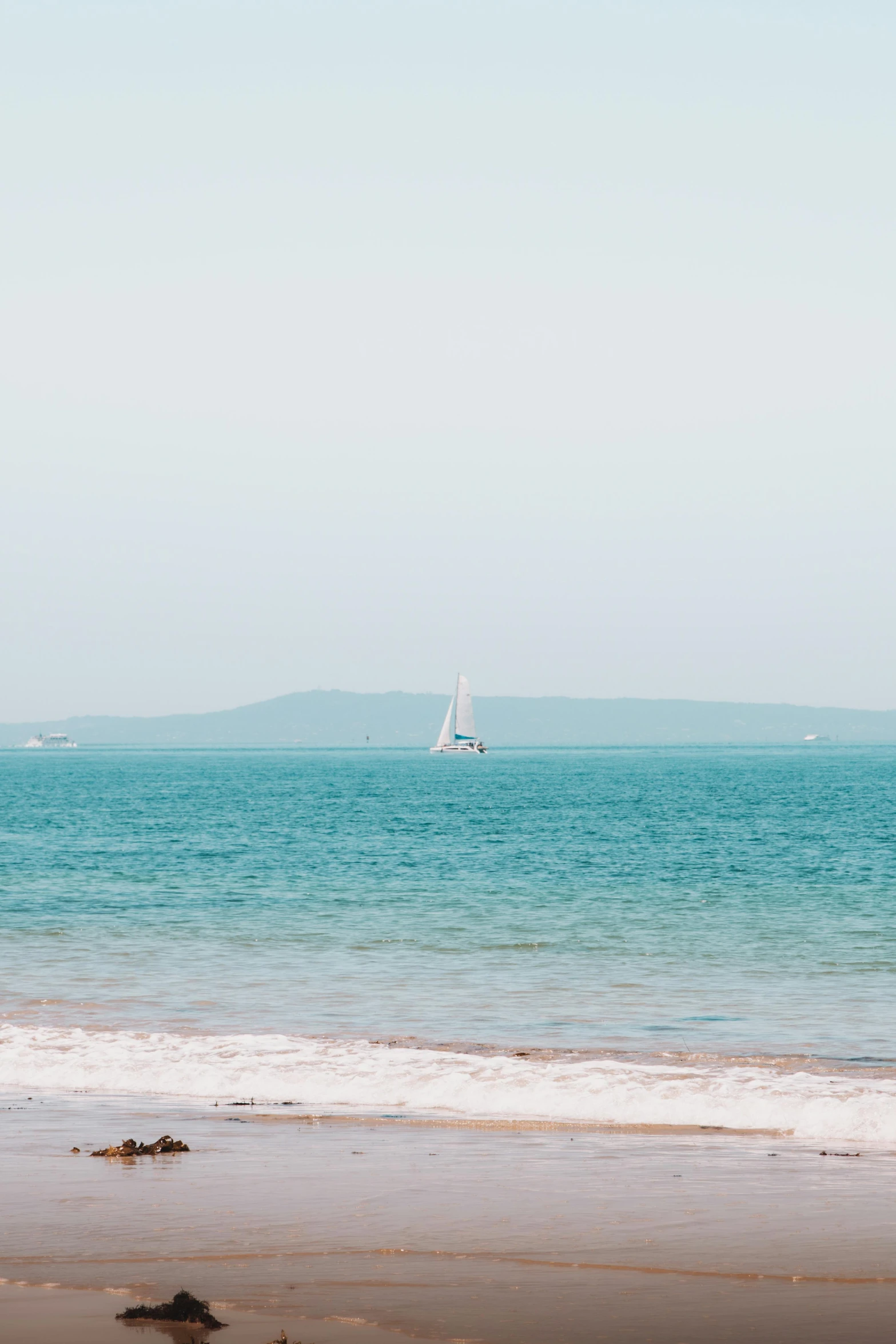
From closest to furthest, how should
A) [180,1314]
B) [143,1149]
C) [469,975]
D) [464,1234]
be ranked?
[180,1314], [464,1234], [143,1149], [469,975]

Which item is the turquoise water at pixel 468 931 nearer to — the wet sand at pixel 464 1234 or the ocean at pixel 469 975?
the ocean at pixel 469 975

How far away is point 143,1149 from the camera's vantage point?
456 inches

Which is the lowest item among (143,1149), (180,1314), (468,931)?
(468,931)

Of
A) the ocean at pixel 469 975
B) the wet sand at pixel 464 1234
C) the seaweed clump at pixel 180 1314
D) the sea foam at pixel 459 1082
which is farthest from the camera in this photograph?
the ocean at pixel 469 975

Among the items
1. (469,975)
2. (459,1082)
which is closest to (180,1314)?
(459,1082)

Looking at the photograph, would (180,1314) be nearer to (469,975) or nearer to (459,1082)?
(459,1082)

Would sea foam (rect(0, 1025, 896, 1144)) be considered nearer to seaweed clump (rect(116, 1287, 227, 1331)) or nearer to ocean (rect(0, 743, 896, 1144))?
ocean (rect(0, 743, 896, 1144))

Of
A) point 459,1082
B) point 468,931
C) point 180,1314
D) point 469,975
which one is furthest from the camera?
point 468,931

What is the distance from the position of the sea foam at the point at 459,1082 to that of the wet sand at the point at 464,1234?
88 cm

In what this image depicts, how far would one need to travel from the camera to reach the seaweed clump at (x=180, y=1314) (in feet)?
24.6

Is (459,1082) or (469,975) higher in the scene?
(459,1082)

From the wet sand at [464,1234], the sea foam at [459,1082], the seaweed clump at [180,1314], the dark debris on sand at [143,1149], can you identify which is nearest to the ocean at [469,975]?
the sea foam at [459,1082]

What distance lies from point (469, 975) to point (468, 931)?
6565 mm

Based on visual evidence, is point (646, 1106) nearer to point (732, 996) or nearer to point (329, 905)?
point (732, 996)
